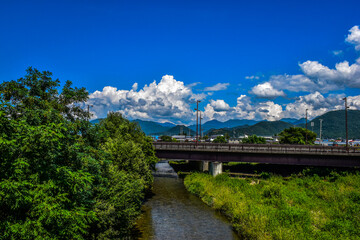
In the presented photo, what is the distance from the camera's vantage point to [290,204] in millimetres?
33688

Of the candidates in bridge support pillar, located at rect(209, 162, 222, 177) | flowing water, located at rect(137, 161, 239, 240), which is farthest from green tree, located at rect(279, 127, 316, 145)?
flowing water, located at rect(137, 161, 239, 240)

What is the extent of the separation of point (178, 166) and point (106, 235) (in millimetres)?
59631

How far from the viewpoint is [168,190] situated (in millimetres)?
48312

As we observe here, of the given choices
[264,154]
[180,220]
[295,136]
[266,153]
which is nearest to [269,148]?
[266,153]

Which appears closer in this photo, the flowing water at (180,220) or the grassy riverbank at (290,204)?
the grassy riverbank at (290,204)

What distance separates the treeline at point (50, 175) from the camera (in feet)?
38.9

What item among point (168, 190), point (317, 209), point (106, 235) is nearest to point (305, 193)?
point (317, 209)

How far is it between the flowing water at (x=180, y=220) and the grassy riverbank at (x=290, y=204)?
5.88 ft

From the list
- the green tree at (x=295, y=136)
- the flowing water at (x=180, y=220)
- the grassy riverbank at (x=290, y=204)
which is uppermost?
the green tree at (x=295, y=136)

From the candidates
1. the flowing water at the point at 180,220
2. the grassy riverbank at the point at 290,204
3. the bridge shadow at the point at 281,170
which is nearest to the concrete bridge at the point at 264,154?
the bridge shadow at the point at 281,170

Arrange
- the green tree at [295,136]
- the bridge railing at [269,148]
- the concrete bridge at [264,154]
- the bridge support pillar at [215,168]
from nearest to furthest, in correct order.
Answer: the concrete bridge at [264,154], the bridge railing at [269,148], the bridge support pillar at [215,168], the green tree at [295,136]

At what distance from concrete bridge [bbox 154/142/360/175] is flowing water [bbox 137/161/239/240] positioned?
13.0m

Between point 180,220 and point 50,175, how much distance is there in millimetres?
21697

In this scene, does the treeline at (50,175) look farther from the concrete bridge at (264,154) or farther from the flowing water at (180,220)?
the concrete bridge at (264,154)
